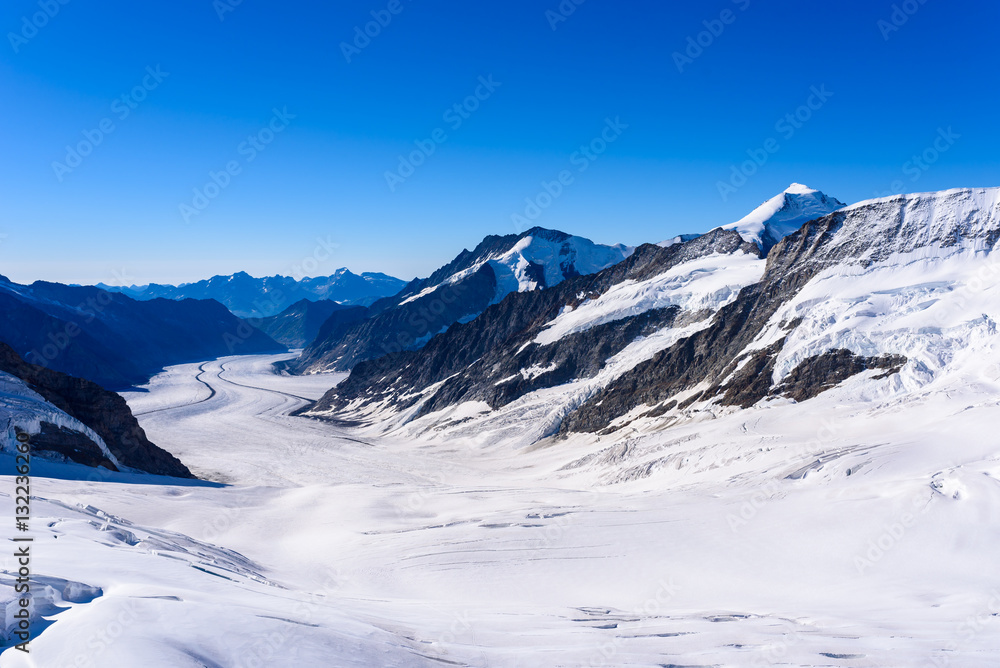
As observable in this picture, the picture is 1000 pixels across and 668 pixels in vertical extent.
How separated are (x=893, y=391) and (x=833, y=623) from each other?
2885cm

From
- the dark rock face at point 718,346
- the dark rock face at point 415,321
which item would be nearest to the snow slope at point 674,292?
the dark rock face at point 718,346

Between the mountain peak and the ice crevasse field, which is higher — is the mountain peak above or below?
above

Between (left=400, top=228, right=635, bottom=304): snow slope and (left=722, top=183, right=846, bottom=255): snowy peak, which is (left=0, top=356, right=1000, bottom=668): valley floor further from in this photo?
(left=400, top=228, right=635, bottom=304): snow slope

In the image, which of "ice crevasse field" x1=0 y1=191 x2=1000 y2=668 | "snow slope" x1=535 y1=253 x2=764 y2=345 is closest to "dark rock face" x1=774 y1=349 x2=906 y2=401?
"ice crevasse field" x1=0 y1=191 x2=1000 y2=668

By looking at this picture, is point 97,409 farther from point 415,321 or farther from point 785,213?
point 415,321

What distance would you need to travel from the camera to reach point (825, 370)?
134ft

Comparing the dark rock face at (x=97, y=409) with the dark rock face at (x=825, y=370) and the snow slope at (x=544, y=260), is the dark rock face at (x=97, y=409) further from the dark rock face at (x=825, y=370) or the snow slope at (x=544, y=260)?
the snow slope at (x=544, y=260)

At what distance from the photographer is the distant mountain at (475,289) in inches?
5758

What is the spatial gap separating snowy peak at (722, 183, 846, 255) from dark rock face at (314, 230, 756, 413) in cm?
1381

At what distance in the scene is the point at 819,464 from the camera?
2594 cm

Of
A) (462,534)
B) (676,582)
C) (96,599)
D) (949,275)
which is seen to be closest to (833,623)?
(676,582)

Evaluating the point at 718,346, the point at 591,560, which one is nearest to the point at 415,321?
the point at 718,346

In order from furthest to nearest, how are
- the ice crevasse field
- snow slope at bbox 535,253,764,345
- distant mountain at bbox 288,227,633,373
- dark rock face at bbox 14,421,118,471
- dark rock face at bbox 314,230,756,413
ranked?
distant mountain at bbox 288,227,633,373, dark rock face at bbox 314,230,756,413, snow slope at bbox 535,253,764,345, dark rock face at bbox 14,421,118,471, the ice crevasse field

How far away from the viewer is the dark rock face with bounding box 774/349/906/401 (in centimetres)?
3878
